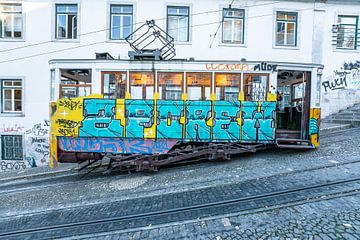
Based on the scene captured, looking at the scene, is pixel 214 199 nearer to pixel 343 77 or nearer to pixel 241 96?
pixel 241 96

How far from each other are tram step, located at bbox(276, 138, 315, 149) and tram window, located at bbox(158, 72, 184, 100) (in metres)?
3.58

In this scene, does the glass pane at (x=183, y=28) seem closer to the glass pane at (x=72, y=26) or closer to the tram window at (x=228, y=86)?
the glass pane at (x=72, y=26)

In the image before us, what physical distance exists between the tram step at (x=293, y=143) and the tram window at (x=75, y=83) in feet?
20.3

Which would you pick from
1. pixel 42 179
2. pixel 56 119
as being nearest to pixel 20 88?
pixel 42 179

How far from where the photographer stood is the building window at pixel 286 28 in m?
12.7

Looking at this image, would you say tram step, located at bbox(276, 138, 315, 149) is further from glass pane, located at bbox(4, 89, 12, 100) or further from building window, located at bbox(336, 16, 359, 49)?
glass pane, located at bbox(4, 89, 12, 100)

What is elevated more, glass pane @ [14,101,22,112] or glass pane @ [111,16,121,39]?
glass pane @ [111,16,121,39]

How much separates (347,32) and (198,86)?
11.1m

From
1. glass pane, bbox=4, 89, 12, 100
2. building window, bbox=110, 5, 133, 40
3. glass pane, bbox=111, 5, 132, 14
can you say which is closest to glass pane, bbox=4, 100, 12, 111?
glass pane, bbox=4, 89, 12, 100

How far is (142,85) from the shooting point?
23.7 ft

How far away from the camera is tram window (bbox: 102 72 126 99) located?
283 inches

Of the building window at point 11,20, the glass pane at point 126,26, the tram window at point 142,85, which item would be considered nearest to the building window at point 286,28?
the glass pane at point 126,26

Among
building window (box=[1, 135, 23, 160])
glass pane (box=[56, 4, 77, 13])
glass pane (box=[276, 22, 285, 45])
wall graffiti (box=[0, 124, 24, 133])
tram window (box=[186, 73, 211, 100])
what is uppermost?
glass pane (box=[56, 4, 77, 13])

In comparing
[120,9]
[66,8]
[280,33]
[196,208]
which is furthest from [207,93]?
[66,8]
